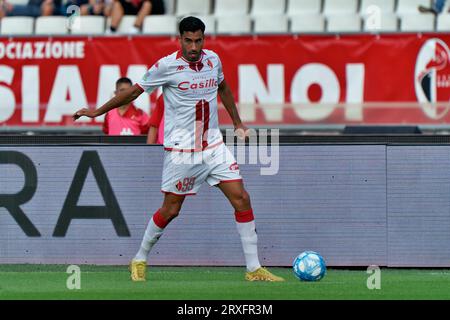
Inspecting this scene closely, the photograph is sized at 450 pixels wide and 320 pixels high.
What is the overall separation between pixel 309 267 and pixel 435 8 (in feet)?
28.9

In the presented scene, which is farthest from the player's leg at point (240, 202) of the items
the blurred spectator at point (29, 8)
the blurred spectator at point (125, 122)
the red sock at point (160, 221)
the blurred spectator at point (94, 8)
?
the blurred spectator at point (29, 8)

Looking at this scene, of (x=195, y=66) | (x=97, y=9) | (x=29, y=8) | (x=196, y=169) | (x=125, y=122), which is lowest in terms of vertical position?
(x=196, y=169)

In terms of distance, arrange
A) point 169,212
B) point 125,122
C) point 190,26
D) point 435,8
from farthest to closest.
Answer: point 435,8 < point 125,122 < point 169,212 < point 190,26

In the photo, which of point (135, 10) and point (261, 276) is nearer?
point (261, 276)

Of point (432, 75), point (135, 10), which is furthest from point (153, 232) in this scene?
point (135, 10)

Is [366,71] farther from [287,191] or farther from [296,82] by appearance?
[287,191]

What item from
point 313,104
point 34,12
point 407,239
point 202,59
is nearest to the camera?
point 202,59

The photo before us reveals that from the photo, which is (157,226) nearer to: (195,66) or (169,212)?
(169,212)

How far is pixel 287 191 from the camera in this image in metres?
13.1

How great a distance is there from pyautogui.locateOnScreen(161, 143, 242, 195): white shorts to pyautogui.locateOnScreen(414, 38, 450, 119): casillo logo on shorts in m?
6.30

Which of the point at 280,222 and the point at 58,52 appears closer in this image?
the point at 280,222

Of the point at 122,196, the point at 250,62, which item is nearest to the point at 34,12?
the point at 250,62

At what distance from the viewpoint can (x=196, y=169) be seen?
11.4 meters

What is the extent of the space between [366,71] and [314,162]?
4.74 meters
